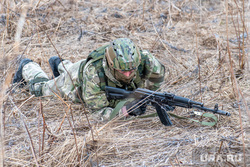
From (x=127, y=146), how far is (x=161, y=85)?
5.46ft

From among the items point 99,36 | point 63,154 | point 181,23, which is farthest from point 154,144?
point 181,23

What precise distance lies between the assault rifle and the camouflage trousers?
0.88 meters

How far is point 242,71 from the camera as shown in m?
4.70

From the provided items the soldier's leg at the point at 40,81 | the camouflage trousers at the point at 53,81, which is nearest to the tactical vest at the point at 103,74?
the camouflage trousers at the point at 53,81

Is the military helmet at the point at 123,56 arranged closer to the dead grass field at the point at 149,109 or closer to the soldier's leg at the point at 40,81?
the dead grass field at the point at 149,109

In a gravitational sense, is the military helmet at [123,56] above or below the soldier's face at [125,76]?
above

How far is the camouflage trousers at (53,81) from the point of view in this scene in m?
4.43

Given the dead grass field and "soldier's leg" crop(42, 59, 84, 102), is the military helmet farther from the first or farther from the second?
"soldier's leg" crop(42, 59, 84, 102)

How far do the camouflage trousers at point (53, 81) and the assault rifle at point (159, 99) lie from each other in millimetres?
880

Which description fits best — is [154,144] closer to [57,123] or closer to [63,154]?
[63,154]

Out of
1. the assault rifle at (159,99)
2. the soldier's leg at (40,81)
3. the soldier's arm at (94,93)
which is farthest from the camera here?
the soldier's leg at (40,81)

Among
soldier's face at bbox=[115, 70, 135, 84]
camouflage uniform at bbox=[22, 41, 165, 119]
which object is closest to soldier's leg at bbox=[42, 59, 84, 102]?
camouflage uniform at bbox=[22, 41, 165, 119]

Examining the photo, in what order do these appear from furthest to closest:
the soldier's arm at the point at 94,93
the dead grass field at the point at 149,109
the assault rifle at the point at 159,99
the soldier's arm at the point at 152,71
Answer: the soldier's arm at the point at 152,71 → the soldier's arm at the point at 94,93 → the assault rifle at the point at 159,99 → the dead grass field at the point at 149,109

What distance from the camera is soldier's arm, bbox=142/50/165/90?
4.09 m
